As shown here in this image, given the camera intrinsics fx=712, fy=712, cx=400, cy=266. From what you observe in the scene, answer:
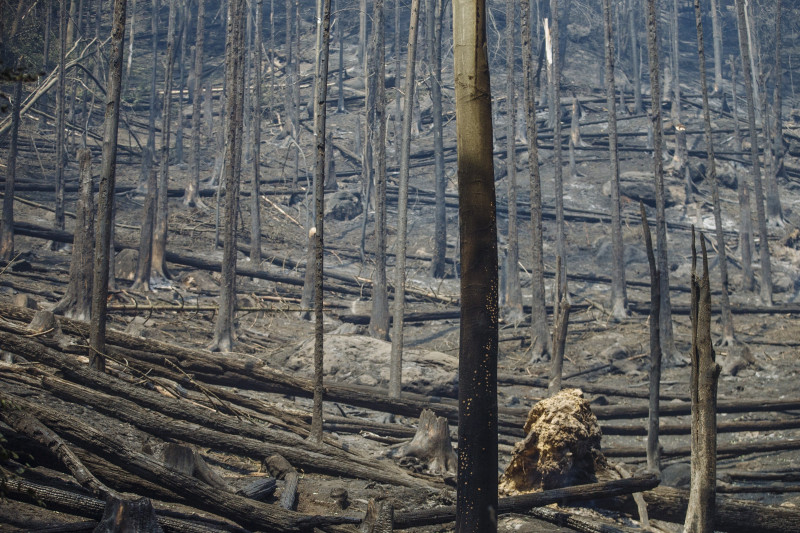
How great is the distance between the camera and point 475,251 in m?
4.61

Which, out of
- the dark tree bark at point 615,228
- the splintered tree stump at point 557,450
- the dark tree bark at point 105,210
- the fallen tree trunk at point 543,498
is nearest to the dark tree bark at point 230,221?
the dark tree bark at point 105,210

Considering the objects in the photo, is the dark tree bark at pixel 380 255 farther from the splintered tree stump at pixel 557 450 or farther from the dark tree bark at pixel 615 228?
the splintered tree stump at pixel 557 450

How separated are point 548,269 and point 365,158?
311 inches

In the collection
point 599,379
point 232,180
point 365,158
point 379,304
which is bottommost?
point 599,379

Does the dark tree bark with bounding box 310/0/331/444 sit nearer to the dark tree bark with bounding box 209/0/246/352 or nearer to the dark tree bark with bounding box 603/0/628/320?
the dark tree bark with bounding box 209/0/246/352

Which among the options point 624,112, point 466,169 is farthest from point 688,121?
point 466,169

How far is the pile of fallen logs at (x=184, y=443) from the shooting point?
19.3ft

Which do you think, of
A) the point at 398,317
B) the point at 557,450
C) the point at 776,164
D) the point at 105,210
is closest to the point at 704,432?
the point at 557,450

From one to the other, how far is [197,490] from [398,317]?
8.11 m

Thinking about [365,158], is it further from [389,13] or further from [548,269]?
[389,13]

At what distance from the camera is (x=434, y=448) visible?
9531 millimetres

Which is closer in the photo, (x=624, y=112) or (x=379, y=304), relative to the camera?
(x=379, y=304)

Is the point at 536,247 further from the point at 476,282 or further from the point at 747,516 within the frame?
the point at 476,282

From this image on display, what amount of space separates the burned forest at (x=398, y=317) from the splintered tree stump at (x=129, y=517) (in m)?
0.02
